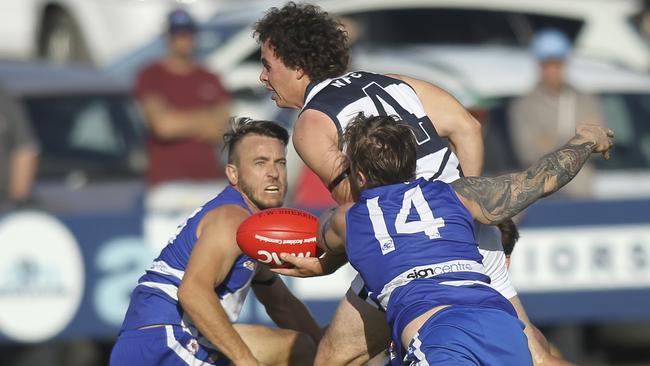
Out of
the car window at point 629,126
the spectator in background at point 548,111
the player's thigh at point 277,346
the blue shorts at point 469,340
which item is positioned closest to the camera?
the blue shorts at point 469,340

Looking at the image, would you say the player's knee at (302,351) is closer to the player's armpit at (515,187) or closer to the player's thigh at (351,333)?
the player's thigh at (351,333)

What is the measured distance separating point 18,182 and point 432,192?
495 centimetres

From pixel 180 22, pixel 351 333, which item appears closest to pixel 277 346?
pixel 351 333

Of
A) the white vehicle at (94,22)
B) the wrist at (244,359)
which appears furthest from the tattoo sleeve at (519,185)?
the white vehicle at (94,22)

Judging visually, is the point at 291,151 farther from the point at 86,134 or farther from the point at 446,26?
the point at 446,26

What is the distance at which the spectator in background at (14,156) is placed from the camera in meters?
10.2

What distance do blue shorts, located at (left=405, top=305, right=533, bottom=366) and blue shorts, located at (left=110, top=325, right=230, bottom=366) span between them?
4.49 feet

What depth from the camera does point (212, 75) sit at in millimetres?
10930

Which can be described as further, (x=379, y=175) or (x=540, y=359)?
(x=540, y=359)

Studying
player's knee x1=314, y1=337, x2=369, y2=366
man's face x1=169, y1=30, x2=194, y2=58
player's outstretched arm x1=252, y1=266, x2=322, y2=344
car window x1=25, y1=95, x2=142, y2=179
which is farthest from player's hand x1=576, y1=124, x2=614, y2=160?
car window x1=25, y1=95, x2=142, y2=179

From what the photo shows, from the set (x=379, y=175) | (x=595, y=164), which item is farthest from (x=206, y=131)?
(x=379, y=175)

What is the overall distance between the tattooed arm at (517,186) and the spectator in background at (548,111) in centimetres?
455

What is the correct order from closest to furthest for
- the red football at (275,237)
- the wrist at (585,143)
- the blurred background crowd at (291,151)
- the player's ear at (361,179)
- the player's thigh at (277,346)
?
the player's ear at (361,179), the wrist at (585,143), the red football at (275,237), the player's thigh at (277,346), the blurred background crowd at (291,151)

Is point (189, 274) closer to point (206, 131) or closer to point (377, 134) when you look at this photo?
point (377, 134)
